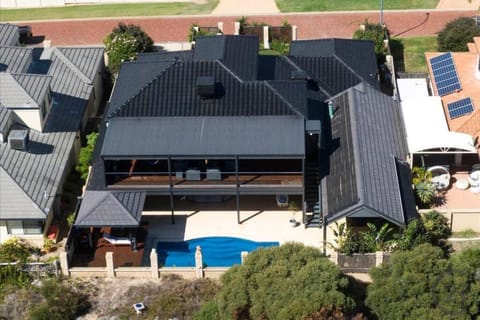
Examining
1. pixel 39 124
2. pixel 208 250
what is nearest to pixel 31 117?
pixel 39 124

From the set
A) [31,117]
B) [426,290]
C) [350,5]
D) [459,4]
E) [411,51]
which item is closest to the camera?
[426,290]

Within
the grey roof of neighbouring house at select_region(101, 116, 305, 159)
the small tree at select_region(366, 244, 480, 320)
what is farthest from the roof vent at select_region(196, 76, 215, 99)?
the small tree at select_region(366, 244, 480, 320)

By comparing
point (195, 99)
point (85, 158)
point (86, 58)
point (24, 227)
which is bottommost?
point (24, 227)

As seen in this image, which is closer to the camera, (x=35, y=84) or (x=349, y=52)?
(x=35, y=84)

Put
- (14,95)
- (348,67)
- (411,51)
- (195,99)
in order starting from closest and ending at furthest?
(195,99) < (14,95) < (348,67) < (411,51)

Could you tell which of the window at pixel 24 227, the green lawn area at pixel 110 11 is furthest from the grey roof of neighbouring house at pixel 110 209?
the green lawn area at pixel 110 11

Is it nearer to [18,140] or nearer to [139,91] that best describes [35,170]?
[18,140]

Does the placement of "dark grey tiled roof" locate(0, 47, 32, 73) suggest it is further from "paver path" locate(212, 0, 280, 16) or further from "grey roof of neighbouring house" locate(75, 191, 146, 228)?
"paver path" locate(212, 0, 280, 16)
